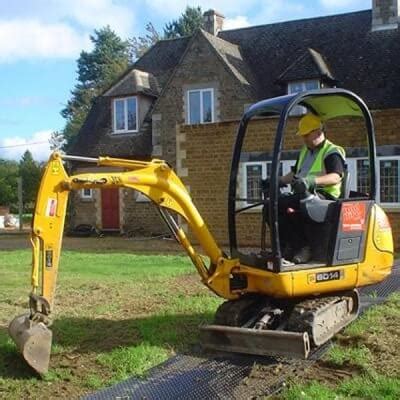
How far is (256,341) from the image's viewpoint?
601 cm

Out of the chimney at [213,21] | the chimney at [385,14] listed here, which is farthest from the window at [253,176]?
the chimney at [213,21]

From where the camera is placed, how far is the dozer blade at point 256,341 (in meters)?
5.75

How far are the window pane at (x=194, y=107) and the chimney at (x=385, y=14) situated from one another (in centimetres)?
754

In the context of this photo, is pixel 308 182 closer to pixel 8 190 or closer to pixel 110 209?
pixel 110 209

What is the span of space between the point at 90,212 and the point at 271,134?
12.5 metres

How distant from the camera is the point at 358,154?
17500 mm

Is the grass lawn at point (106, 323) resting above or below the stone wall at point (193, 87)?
below

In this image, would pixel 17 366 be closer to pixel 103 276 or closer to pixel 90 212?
pixel 103 276

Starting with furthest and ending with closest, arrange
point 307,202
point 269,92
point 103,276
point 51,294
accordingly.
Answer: point 269,92
point 103,276
point 307,202
point 51,294

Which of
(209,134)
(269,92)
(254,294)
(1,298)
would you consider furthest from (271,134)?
(254,294)

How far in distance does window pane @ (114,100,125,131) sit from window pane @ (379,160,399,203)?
45.2ft

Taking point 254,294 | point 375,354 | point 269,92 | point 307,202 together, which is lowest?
point 375,354

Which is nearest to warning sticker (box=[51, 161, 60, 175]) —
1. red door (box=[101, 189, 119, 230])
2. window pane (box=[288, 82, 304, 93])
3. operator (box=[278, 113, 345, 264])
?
operator (box=[278, 113, 345, 264])

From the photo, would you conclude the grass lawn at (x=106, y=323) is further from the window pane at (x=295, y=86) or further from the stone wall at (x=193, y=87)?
the window pane at (x=295, y=86)
